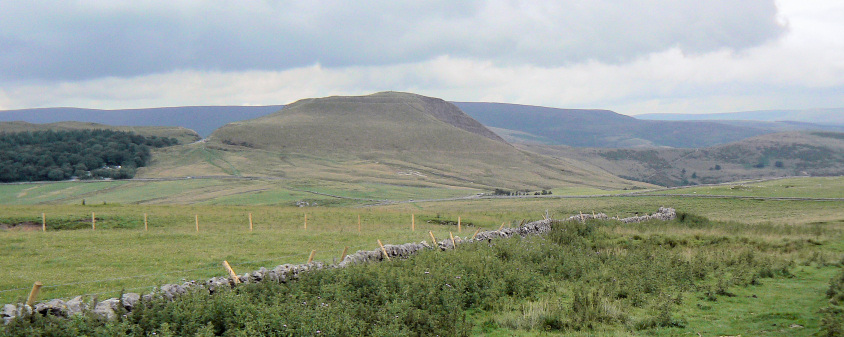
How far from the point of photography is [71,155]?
127 m

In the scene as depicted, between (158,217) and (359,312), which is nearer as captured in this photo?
(359,312)

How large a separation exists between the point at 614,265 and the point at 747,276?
3.84 metres

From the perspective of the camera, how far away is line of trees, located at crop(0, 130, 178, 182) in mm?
117438

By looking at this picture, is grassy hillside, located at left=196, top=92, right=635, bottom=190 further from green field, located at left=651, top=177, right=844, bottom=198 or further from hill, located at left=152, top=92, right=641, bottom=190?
green field, located at left=651, top=177, right=844, bottom=198

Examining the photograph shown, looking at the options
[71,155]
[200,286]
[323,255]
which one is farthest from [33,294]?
[71,155]

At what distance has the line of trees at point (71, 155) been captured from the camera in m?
117

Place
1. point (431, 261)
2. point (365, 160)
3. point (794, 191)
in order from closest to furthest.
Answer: point (431, 261) → point (794, 191) → point (365, 160)

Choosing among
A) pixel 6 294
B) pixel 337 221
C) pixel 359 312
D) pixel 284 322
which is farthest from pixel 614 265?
pixel 337 221

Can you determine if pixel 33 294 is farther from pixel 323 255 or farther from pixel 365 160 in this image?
pixel 365 160

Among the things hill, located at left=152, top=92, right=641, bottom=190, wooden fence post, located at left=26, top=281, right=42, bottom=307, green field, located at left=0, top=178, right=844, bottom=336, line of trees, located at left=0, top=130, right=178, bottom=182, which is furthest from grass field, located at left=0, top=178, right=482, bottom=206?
wooden fence post, located at left=26, top=281, right=42, bottom=307

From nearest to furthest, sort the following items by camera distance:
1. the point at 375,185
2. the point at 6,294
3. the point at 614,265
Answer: the point at 6,294 → the point at 614,265 → the point at 375,185

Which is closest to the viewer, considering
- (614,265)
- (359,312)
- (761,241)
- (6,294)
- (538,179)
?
(359,312)

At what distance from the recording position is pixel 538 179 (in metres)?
156

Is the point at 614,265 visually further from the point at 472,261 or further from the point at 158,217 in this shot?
the point at 158,217
